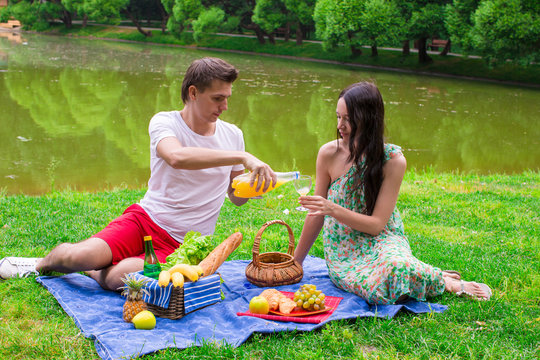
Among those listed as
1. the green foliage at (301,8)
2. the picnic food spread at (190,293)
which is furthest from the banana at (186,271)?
the green foliage at (301,8)

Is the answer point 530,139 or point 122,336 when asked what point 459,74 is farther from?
point 122,336

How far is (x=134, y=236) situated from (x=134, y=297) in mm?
531

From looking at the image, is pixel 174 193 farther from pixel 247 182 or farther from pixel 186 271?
pixel 186 271

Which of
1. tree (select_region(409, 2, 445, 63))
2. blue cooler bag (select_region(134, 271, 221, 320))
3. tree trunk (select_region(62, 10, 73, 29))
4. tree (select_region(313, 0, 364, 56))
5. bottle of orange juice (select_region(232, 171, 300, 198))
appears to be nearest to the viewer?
blue cooler bag (select_region(134, 271, 221, 320))

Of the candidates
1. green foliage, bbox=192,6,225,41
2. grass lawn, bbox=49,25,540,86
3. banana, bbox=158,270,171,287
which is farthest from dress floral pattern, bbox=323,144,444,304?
green foliage, bbox=192,6,225,41

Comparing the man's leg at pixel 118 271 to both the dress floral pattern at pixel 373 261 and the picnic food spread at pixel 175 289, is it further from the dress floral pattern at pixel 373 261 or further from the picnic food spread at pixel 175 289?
the dress floral pattern at pixel 373 261

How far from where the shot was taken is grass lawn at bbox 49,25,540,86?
24.4 meters

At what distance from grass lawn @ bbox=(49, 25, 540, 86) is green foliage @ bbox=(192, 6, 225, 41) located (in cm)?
114

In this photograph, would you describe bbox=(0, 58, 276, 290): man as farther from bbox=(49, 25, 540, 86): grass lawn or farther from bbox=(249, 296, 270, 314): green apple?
bbox=(49, 25, 540, 86): grass lawn

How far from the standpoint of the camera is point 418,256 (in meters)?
4.39

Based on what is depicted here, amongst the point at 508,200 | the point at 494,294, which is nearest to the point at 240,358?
the point at 494,294

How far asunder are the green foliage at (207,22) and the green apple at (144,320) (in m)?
34.4

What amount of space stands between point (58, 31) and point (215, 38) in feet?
51.0

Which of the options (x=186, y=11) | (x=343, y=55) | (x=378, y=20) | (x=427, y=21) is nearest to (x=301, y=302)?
(x=427, y=21)
